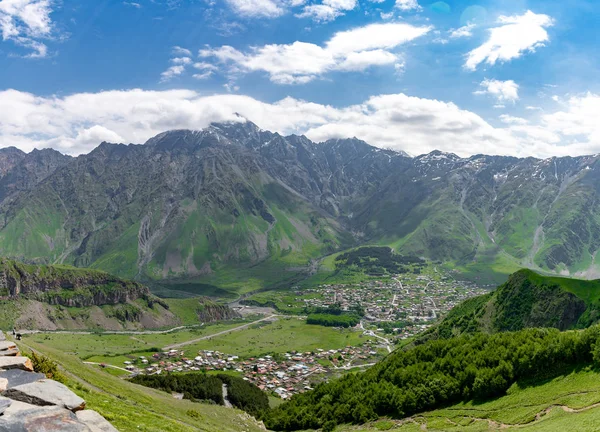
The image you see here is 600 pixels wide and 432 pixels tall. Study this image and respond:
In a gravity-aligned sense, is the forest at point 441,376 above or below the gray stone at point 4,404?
below

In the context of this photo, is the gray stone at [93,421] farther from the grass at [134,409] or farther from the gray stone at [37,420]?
the grass at [134,409]

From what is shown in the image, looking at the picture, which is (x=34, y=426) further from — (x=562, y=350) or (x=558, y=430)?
(x=562, y=350)

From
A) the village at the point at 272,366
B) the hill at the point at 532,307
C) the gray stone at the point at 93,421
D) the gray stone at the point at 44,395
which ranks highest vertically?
the gray stone at the point at 44,395

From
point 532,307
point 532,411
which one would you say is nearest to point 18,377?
point 532,411

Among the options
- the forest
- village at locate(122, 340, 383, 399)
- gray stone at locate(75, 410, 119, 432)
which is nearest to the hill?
the forest

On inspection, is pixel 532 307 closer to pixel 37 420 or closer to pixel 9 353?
pixel 9 353

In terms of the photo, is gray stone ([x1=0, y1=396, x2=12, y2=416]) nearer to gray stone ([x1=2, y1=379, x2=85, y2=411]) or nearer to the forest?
gray stone ([x1=2, y1=379, x2=85, y2=411])

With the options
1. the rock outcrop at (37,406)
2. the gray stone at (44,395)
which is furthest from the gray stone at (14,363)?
the gray stone at (44,395)

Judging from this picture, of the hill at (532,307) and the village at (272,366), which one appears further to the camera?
the village at (272,366)
